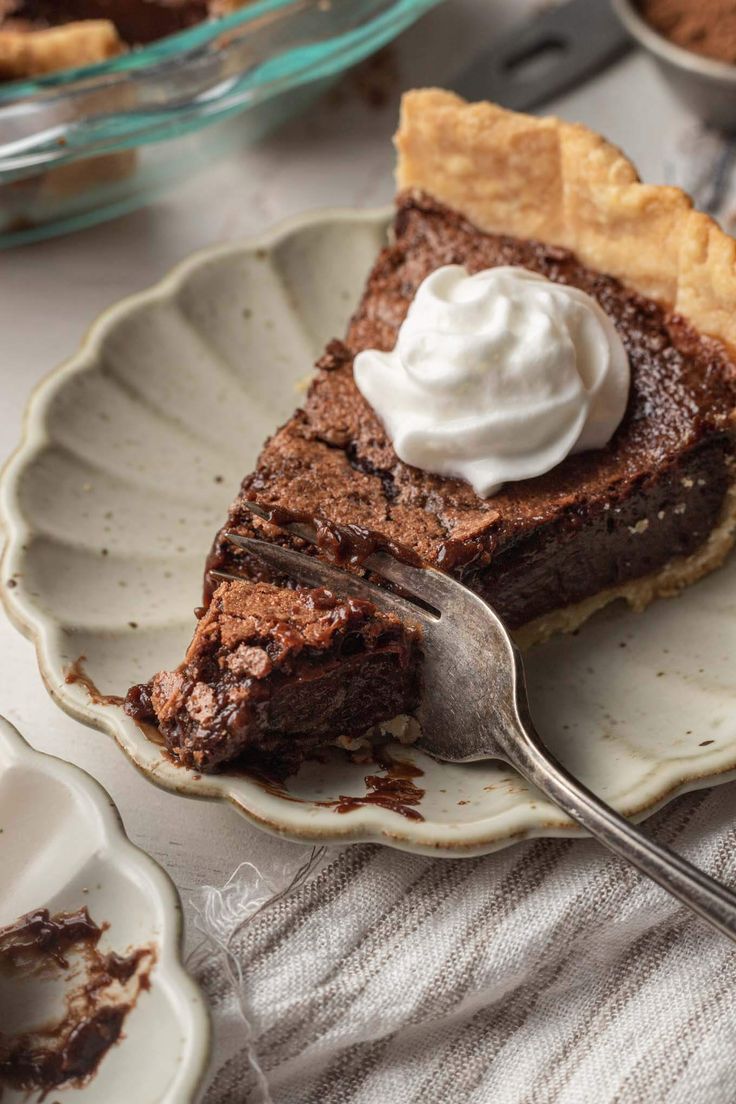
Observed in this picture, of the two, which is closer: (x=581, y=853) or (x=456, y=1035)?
(x=456, y=1035)

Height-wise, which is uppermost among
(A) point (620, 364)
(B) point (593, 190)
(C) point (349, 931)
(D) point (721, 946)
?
(B) point (593, 190)

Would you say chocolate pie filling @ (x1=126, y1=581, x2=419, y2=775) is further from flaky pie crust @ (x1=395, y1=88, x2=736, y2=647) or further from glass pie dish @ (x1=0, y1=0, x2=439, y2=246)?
glass pie dish @ (x1=0, y1=0, x2=439, y2=246)

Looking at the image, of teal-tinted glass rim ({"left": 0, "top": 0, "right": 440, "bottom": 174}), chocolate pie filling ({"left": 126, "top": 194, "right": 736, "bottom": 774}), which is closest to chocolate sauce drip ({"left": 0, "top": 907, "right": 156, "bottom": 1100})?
chocolate pie filling ({"left": 126, "top": 194, "right": 736, "bottom": 774})

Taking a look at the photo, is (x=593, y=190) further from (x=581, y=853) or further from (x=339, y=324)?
(x=581, y=853)

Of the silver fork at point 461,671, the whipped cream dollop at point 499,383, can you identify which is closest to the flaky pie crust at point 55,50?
the whipped cream dollop at point 499,383

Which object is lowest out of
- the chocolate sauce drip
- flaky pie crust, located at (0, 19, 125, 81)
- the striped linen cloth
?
the striped linen cloth

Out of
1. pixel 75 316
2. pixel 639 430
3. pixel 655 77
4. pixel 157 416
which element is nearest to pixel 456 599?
pixel 639 430

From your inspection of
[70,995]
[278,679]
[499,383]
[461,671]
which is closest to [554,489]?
[499,383]
